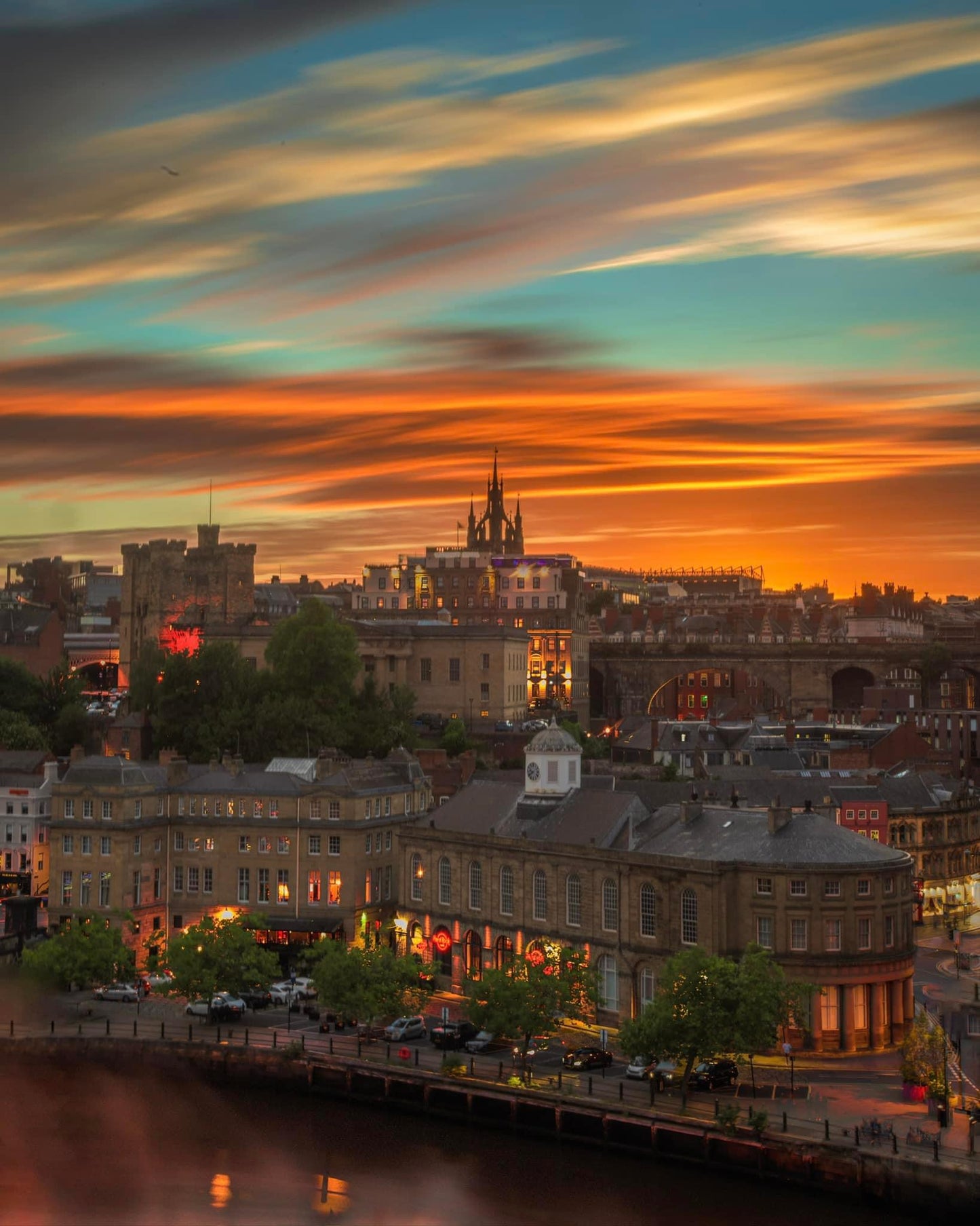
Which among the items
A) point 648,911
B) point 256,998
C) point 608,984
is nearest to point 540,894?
point 608,984

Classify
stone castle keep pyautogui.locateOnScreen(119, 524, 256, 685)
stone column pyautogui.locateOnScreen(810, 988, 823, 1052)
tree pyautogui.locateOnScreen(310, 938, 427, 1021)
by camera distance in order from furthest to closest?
stone castle keep pyautogui.locateOnScreen(119, 524, 256, 685)
tree pyautogui.locateOnScreen(310, 938, 427, 1021)
stone column pyautogui.locateOnScreen(810, 988, 823, 1052)

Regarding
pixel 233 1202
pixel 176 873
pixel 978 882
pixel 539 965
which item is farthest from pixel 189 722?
pixel 233 1202

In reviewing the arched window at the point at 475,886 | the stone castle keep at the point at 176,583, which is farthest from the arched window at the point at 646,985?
the stone castle keep at the point at 176,583

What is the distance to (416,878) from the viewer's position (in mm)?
88438

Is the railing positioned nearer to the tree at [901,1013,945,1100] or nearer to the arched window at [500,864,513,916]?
the tree at [901,1013,945,1100]

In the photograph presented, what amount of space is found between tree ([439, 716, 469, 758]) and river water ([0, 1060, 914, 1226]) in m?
67.2

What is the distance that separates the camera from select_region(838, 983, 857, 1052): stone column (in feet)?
232

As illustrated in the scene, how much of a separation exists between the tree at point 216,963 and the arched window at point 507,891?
398 inches

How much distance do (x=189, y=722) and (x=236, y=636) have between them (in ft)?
133

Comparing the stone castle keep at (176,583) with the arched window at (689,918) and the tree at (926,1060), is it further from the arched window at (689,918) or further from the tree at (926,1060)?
the tree at (926,1060)

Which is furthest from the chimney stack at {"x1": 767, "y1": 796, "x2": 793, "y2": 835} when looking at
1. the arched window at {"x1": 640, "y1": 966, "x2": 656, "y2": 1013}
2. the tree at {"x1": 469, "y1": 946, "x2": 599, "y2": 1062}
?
the tree at {"x1": 469, "y1": 946, "x2": 599, "y2": 1062}

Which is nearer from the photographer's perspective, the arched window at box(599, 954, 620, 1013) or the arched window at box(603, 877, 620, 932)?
the arched window at box(599, 954, 620, 1013)

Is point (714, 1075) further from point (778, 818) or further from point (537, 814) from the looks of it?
point (537, 814)

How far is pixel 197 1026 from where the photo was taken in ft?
252
